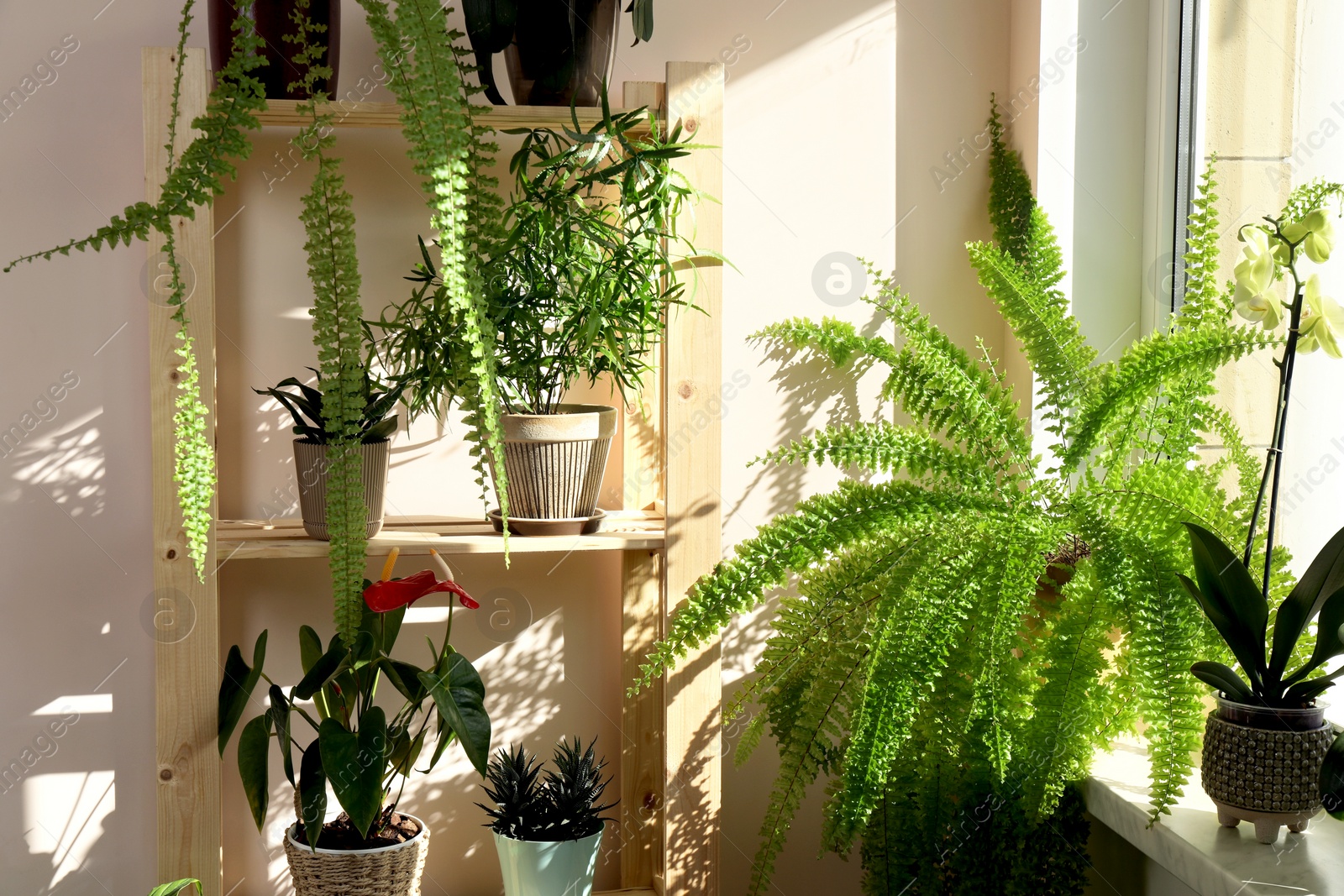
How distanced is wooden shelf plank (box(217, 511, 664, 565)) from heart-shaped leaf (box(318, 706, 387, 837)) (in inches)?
8.9

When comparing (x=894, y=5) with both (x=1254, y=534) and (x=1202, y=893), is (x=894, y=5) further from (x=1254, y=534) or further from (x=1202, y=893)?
(x=1202, y=893)

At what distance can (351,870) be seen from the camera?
4.38 ft

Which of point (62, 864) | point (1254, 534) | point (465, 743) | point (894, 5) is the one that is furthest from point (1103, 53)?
point (62, 864)

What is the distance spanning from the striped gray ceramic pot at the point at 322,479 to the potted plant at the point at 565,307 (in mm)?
92

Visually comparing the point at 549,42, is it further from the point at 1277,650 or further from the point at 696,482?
the point at 1277,650

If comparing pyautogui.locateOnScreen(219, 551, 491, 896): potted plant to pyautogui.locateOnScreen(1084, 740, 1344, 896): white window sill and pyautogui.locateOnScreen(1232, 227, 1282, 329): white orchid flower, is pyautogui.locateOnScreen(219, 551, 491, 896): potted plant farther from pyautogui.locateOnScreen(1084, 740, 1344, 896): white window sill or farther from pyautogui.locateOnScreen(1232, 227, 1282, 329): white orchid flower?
pyautogui.locateOnScreen(1232, 227, 1282, 329): white orchid flower

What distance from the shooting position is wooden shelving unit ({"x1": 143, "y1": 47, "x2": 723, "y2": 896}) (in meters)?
1.36

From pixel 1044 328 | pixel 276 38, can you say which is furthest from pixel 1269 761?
pixel 276 38

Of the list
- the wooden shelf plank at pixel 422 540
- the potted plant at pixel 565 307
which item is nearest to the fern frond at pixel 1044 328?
the potted plant at pixel 565 307

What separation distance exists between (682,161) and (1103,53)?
0.85 meters

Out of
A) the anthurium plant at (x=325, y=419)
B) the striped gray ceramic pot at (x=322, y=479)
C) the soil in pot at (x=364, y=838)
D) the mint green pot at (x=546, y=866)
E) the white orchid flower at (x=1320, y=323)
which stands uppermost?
the white orchid flower at (x=1320, y=323)

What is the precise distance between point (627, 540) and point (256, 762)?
560 millimetres

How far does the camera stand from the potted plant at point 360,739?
128 centimetres

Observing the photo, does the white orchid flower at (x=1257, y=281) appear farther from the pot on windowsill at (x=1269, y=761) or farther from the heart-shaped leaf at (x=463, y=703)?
the heart-shaped leaf at (x=463, y=703)
